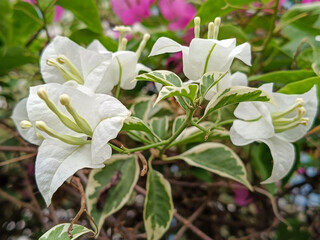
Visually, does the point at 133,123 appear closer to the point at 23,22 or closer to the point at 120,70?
the point at 120,70

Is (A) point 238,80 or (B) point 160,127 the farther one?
(B) point 160,127

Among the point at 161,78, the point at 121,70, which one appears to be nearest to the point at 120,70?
the point at 121,70

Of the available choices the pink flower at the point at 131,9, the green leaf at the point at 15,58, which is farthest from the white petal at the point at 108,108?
the pink flower at the point at 131,9

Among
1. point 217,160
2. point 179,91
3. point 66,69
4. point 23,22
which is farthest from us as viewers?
point 23,22

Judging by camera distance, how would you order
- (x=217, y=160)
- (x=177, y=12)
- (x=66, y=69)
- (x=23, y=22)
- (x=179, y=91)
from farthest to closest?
(x=177, y=12) < (x=23, y=22) < (x=217, y=160) < (x=66, y=69) < (x=179, y=91)

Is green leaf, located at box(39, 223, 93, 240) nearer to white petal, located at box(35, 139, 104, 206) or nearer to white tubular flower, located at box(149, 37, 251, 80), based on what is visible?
white petal, located at box(35, 139, 104, 206)

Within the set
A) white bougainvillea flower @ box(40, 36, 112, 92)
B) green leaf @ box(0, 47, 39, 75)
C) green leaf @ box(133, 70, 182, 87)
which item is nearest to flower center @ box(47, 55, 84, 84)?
white bougainvillea flower @ box(40, 36, 112, 92)
